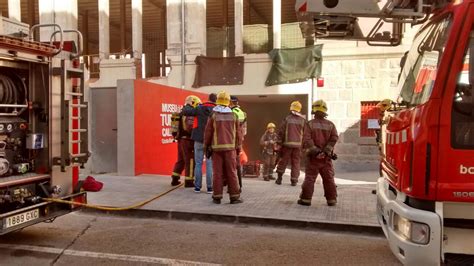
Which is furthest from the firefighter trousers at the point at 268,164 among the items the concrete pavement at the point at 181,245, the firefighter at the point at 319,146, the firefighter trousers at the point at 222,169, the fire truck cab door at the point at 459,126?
the fire truck cab door at the point at 459,126

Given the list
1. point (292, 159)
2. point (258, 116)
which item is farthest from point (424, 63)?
point (258, 116)

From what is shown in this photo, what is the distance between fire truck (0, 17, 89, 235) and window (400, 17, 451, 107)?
12.4 ft

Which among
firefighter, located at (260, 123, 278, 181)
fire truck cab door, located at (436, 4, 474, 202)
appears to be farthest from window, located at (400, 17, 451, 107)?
firefighter, located at (260, 123, 278, 181)

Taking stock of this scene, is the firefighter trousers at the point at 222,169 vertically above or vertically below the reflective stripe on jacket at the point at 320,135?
below

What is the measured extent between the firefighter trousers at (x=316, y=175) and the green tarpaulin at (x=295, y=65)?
7.29m

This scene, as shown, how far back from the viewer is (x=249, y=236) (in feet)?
19.3

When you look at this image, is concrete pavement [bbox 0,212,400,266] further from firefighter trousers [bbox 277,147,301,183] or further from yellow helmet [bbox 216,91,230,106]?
firefighter trousers [bbox 277,147,301,183]

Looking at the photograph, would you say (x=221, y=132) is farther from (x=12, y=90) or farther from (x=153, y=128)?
(x=153, y=128)

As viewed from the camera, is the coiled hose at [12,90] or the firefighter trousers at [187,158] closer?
the coiled hose at [12,90]

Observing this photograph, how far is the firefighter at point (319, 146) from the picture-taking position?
695cm

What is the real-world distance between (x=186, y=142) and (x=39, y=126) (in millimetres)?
3756

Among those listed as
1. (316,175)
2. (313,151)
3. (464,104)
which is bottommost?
(316,175)

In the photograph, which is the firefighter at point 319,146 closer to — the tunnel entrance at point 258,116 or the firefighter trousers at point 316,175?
the firefighter trousers at point 316,175

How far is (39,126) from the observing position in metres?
5.31
